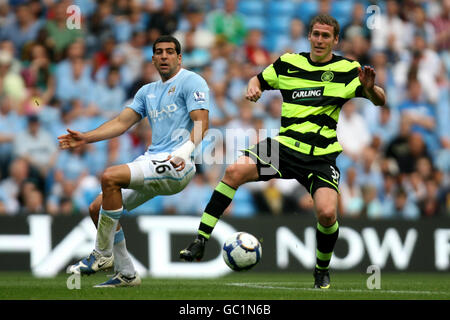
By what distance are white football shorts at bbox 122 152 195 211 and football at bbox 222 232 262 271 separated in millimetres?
794

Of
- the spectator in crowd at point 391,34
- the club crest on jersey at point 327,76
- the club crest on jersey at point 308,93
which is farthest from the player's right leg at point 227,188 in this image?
the spectator in crowd at point 391,34

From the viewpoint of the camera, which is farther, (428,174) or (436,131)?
(436,131)

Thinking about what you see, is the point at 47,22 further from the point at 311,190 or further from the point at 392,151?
the point at 311,190

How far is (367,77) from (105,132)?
8.78ft

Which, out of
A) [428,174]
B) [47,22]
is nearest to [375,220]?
[428,174]

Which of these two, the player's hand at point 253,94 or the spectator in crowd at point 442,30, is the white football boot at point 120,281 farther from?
the spectator in crowd at point 442,30

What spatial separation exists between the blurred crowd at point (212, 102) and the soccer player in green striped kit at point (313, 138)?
470 centimetres

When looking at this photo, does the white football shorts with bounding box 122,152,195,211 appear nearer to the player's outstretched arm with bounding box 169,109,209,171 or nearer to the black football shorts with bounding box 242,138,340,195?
the player's outstretched arm with bounding box 169,109,209,171

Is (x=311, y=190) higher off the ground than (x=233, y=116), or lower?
lower

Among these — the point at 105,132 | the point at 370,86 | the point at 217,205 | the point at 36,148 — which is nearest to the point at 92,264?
the point at 217,205

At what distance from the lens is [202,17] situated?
1655 centimetres

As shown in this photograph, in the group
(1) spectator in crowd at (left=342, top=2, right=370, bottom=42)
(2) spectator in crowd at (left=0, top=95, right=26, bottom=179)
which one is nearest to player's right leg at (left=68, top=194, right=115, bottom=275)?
(2) spectator in crowd at (left=0, top=95, right=26, bottom=179)
